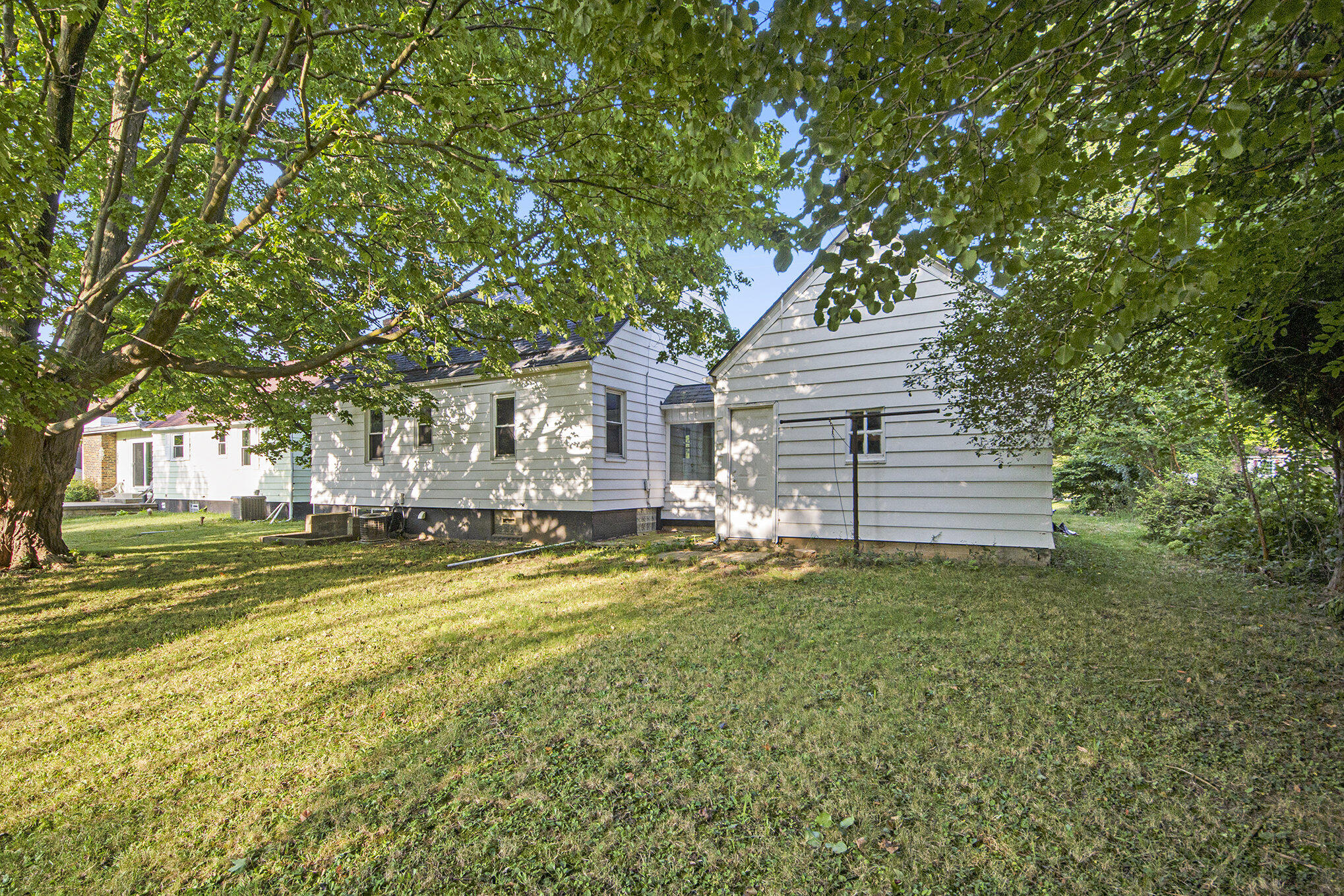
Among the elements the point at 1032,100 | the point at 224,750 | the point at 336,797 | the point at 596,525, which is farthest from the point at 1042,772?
the point at 596,525

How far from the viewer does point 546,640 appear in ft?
16.7

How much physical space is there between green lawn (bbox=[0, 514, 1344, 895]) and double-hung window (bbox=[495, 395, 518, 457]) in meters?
6.63

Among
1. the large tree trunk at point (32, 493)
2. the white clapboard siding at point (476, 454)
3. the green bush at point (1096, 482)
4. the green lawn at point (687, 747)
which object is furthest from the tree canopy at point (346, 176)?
the green bush at point (1096, 482)

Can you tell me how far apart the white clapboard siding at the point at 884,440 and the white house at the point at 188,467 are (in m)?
13.7

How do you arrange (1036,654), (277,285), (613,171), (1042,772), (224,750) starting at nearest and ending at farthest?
(1042,772), (224,750), (1036,654), (613,171), (277,285)

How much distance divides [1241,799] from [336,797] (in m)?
4.24

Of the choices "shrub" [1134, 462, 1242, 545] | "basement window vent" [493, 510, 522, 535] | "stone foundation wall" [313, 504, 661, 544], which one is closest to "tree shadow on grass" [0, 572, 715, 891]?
"stone foundation wall" [313, 504, 661, 544]

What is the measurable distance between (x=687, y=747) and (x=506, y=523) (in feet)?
33.5

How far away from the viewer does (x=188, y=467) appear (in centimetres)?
2161

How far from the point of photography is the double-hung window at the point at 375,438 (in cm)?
1464

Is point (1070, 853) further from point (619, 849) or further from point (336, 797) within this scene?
point (336, 797)

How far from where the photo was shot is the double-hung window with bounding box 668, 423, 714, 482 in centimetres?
1361

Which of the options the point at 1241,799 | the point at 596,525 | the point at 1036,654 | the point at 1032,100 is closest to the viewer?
the point at 1032,100

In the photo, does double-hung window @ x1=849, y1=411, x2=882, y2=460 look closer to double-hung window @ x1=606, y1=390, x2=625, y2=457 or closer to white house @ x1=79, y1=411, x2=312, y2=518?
double-hung window @ x1=606, y1=390, x2=625, y2=457
